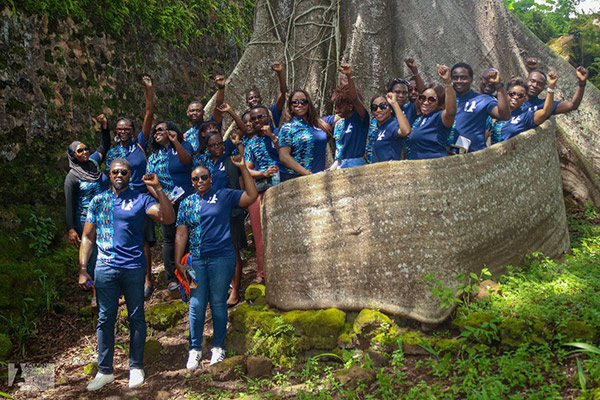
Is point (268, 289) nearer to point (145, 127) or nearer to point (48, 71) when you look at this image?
point (145, 127)

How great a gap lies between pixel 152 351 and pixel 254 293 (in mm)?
1160

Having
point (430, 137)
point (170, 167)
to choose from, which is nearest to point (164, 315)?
point (170, 167)

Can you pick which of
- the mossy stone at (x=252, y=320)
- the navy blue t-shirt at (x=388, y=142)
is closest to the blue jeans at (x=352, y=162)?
the navy blue t-shirt at (x=388, y=142)

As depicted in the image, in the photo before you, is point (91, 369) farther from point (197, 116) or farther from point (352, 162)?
point (352, 162)

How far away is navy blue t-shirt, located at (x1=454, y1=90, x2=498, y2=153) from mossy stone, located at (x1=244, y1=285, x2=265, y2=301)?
2.59 meters

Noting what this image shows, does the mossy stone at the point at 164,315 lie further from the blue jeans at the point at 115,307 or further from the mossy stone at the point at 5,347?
the mossy stone at the point at 5,347

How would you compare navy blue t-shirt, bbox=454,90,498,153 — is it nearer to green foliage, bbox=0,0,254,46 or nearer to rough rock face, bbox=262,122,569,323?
rough rock face, bbox=262,122,569,323

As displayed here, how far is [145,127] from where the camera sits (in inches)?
233

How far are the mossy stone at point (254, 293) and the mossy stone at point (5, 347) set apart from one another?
2478 mm

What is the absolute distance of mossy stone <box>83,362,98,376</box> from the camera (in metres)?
4.83

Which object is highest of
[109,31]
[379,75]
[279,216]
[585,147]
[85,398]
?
[109,31]

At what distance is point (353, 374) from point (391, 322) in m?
0.61

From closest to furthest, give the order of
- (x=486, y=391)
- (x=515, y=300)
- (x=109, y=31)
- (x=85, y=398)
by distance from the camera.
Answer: (x=486, y=391) → (x=515, y=300) → (x=85, y=398) → (x=109, y=31)

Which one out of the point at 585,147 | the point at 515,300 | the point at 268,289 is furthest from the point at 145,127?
the point at 585,147
